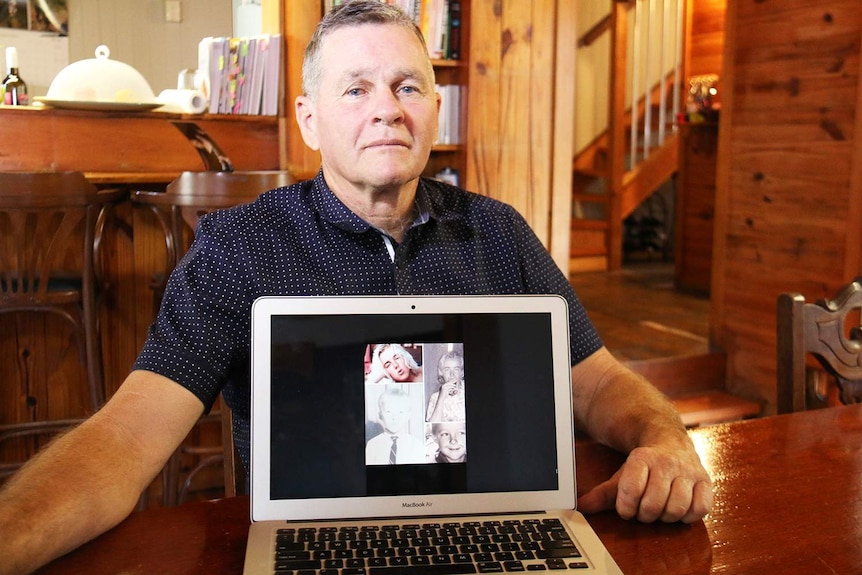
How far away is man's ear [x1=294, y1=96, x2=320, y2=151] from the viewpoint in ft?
4.31

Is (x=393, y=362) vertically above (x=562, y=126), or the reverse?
(x=562, y=126)

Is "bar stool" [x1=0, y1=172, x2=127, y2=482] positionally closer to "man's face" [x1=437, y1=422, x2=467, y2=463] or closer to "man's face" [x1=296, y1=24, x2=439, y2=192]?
→ "man's face" [x1=296, y1=24, x2=439, y2=192]

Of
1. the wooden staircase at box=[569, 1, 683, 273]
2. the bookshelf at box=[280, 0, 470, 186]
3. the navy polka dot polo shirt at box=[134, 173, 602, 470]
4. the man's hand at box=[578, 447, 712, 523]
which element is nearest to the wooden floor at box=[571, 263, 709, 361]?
the wooden staircase at box=[569, 1, 683, 273]

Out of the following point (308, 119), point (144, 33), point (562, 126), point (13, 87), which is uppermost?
point (144, 33)

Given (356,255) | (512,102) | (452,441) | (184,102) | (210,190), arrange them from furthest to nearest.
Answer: (512,102), (184,102), (210,190), (356,255), (452,441)

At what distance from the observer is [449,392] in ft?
2.82

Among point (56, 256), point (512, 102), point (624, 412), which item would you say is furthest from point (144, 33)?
point (624, 412)

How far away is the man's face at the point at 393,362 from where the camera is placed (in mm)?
856

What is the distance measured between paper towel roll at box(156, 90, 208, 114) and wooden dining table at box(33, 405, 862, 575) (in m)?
2.31

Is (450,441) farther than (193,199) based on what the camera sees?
No

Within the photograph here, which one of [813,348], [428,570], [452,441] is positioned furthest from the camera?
[813,348]

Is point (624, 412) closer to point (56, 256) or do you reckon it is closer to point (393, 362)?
point (393, 362)

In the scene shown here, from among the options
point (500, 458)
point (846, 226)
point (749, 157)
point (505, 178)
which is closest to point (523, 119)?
point (505, 178)

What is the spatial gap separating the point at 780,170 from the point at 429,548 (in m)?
2.95
